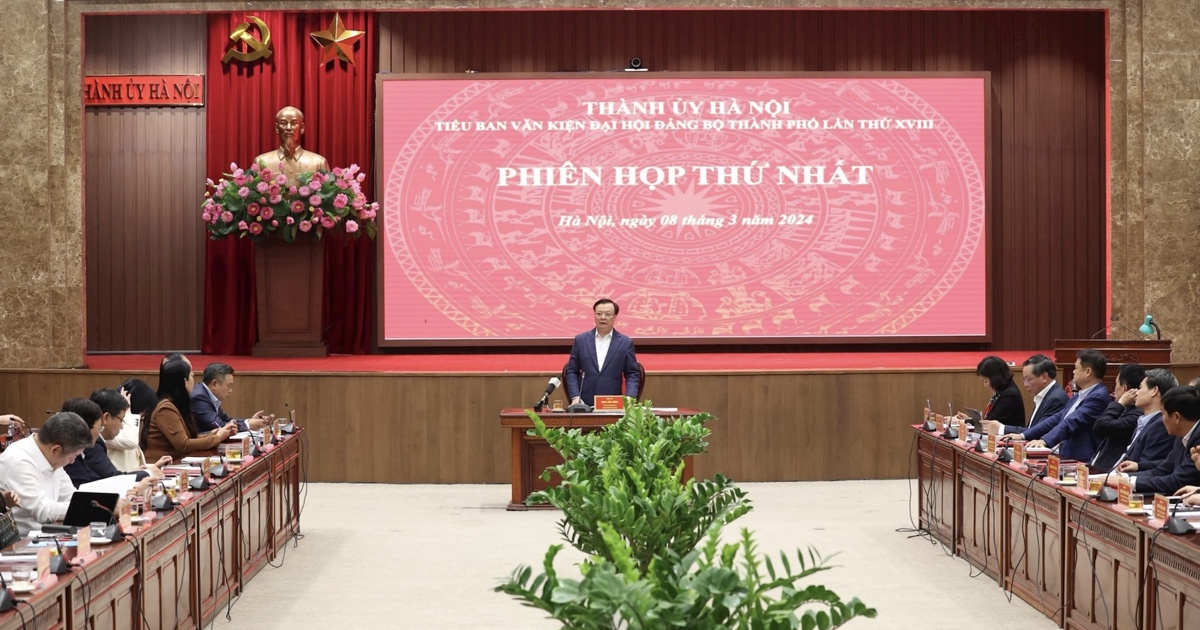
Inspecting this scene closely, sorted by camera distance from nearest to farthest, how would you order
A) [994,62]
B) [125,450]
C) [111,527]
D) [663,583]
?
[663,583]
[111,527]
[125,450]
[994,62]

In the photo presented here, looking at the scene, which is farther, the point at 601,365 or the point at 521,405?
the point at 521,405

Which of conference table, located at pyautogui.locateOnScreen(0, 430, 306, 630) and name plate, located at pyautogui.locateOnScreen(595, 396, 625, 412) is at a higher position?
name plate, located at pyautogui.locateOnScreen(595, 396, 625, 412)

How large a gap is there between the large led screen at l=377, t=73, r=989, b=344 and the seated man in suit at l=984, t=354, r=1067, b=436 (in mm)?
4280

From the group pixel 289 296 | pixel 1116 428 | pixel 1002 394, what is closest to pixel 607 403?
pixel 1002 394

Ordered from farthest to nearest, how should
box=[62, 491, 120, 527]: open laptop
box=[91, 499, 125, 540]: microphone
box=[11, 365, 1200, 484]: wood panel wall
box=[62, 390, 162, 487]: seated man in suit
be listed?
1. box=[11, 365, 1200, 484]: wood panel wall
2. box=[62, 390, 162, 487]: seated man in suit
3. box=[62, 491, 120, 527]: open laptop
4. box=[91, 499, 125, 540]: microphone

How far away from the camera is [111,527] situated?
14.4ft

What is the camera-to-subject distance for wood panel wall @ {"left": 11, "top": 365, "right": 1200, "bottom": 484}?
948 centimetres

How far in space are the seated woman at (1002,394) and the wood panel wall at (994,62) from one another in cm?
447

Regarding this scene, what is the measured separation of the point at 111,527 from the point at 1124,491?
11.1 ft

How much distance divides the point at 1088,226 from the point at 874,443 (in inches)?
142

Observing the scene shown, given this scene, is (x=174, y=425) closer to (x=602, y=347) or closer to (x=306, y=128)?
(x=602, y=347)

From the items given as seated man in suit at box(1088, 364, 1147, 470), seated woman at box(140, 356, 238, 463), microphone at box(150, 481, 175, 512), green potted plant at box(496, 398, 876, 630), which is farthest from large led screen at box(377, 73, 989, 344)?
green potted plant at box(496, 398, 876, 630)

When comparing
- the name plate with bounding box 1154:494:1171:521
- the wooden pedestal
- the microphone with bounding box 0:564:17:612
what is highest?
the wooden pedestal

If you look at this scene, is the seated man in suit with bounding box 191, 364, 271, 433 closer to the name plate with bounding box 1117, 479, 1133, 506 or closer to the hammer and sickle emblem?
the name plate with bounding box 1117, 479, 1133, 506
